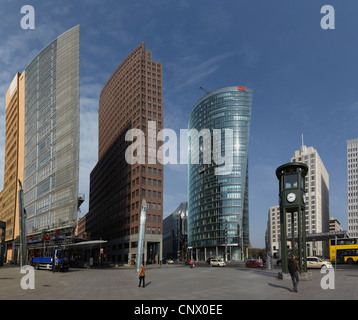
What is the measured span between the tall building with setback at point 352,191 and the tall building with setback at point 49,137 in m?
148

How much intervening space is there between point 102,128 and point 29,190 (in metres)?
60.2

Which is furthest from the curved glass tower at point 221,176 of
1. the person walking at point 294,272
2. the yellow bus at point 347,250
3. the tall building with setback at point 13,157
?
the person walking at point 294,272

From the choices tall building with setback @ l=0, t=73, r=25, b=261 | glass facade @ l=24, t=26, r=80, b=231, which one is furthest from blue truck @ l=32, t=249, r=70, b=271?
tall building with setback @ l=0, t=73, r=25, b=261

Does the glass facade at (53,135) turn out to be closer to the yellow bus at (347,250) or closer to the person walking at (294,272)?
the yellow bus at (347,250)

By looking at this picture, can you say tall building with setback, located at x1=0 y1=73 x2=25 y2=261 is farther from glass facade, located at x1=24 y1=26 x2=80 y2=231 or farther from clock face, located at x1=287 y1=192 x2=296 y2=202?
clock face, located at x1=287 y1=192 x2=296 y2=202

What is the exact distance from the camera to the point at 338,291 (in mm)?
19312

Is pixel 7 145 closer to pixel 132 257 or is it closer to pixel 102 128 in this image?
pixel 102 128

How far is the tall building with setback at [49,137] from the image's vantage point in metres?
81.2

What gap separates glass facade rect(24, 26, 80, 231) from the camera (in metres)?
80.9

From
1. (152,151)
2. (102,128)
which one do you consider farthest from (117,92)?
(152,151)

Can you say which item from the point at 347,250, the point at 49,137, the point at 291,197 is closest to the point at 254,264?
the point at 347,250

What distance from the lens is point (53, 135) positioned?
88062mm

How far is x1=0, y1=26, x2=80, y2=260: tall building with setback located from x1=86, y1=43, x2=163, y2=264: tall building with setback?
2052cm
